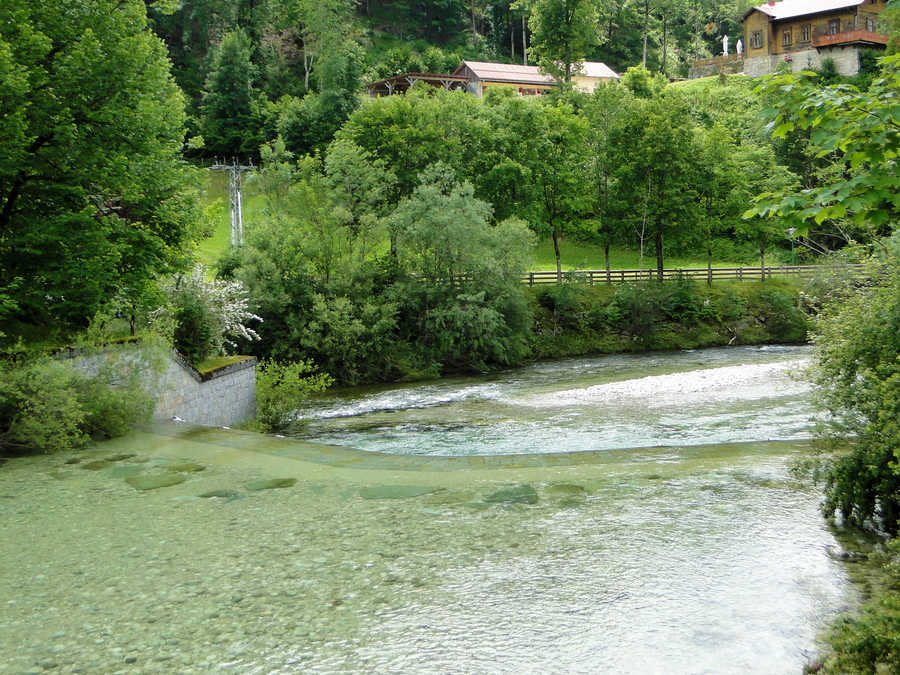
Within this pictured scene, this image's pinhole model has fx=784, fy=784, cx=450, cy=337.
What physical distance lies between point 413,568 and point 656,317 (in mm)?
34118

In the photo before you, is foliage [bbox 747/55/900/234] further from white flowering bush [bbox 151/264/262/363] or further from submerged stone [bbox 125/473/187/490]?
white flowering bush [bbox 151/264/262/363]

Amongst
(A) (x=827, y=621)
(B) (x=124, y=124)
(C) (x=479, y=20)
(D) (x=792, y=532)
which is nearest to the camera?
(A) (x=827, y=621)

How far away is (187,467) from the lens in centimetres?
1091

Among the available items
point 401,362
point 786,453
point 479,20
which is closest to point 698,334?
point 401,362

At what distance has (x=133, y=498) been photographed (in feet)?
30.4

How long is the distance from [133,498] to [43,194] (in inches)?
337

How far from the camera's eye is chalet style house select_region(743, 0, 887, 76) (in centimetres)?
6925

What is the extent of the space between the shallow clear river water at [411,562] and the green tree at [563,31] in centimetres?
5171

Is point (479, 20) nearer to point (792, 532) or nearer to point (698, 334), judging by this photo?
point (698, 334)

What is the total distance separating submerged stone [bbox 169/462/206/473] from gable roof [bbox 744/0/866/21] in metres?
77.1

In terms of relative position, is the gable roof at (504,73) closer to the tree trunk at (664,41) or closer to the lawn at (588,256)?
the tree trunk at (664,41)

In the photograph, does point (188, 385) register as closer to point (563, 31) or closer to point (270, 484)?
point (270, 484)

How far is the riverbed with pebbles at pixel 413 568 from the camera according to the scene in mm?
5422

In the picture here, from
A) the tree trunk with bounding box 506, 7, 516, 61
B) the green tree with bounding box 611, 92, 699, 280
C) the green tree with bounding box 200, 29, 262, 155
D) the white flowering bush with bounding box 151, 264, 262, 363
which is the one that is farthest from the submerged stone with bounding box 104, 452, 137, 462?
the tree trunk with bounding box 506, 7, 516, 61
